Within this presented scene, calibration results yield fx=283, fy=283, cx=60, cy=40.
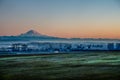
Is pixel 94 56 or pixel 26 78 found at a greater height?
pixel 94 56

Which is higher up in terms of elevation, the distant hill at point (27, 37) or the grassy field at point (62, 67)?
the distant hill at point (27, 37)

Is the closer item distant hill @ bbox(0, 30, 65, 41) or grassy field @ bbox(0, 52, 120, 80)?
grassy field @ bbox(0, 52, 120, 80)

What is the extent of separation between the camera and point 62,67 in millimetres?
6156

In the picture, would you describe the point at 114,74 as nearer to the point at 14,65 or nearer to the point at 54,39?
the point at 54,39

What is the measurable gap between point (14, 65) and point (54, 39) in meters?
1.08

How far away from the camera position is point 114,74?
623 centimetres

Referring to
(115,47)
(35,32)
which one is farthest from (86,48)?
(35,32)

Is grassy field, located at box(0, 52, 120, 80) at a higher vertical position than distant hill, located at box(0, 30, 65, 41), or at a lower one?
lower

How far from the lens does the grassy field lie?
5984 millimetres

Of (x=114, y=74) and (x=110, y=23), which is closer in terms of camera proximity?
(x=114, y=74)

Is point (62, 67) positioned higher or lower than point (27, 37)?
lower

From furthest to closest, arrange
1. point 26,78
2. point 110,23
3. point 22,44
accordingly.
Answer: point 110,23 → point 22,44 → point 26,78

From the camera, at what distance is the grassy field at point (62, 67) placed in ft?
19.6

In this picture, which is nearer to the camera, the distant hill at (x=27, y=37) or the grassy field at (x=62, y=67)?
the grassy field at (x=62, y=67)
